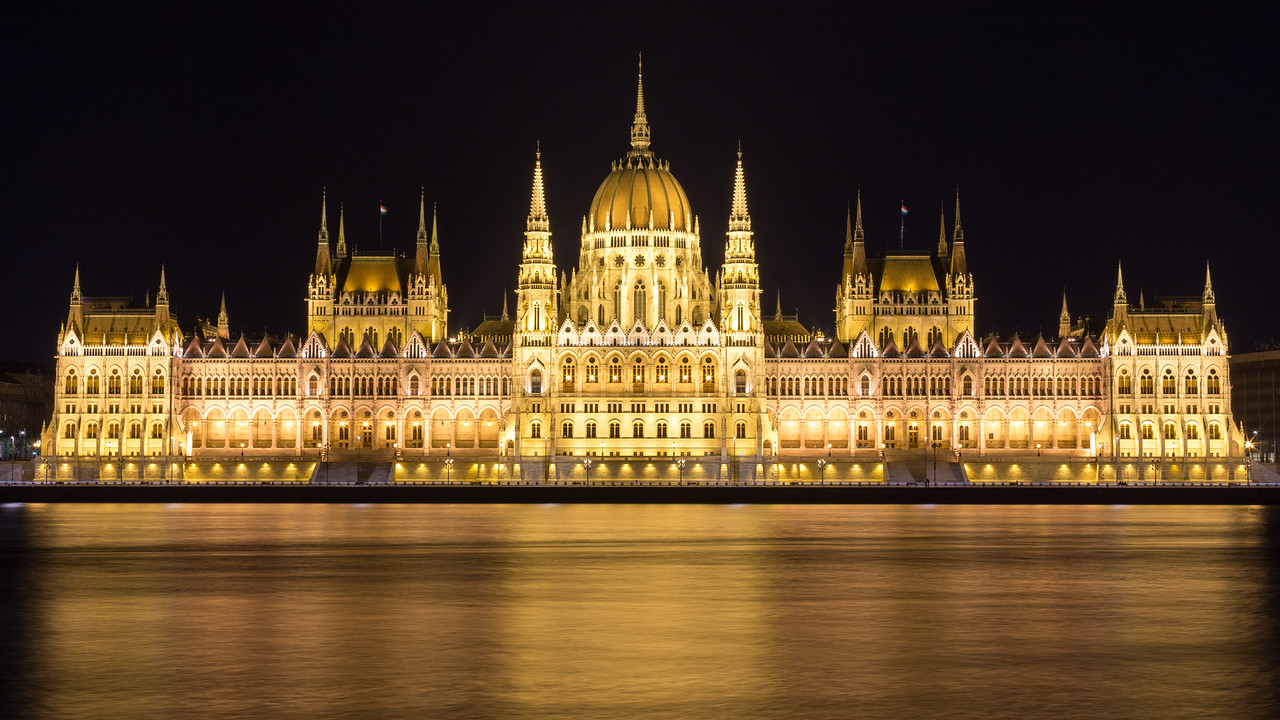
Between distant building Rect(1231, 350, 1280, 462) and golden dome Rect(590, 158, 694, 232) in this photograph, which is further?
distant building Rect(1231, 350, 1280, 462)

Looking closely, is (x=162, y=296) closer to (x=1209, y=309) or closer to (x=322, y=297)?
(x=322, y=297)

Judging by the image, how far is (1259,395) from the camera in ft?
607

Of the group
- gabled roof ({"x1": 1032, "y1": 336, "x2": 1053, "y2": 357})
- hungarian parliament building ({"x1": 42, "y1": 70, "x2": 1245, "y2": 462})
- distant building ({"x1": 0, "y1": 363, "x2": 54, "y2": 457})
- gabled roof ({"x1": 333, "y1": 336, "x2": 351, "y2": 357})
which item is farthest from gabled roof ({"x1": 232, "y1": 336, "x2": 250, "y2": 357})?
gabled roof ({"x1": 1032, "y1": 336, "x2": 1053, "y2": 357})

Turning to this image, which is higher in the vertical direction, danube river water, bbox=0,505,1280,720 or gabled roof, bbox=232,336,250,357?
gabled roof, bbox=232,336,250,357

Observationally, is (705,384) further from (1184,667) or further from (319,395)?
(1184,667)

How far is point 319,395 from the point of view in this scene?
144m

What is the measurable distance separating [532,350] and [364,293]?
23662mm

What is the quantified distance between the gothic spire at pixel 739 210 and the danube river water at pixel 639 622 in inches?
2367

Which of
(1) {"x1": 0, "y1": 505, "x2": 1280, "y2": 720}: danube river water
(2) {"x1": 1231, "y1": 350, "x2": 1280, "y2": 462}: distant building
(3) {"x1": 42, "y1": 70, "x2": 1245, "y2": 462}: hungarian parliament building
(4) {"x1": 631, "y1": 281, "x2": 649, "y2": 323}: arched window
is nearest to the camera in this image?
(1) {"x1": 0, "y1": 505, "x2": 1280, "y2": 720}: danube river water

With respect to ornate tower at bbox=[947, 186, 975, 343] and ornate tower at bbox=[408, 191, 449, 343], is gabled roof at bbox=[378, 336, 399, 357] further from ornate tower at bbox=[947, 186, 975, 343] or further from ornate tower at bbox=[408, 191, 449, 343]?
ornate tower at bbox=[947, 186, 975, 343]

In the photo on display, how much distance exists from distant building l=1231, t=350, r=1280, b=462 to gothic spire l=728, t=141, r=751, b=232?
6219 centimetres

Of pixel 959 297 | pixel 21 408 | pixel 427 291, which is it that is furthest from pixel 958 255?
pixel 21 408

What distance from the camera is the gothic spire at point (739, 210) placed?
14775 cm

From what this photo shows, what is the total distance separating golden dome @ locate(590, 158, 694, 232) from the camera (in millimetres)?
152000
